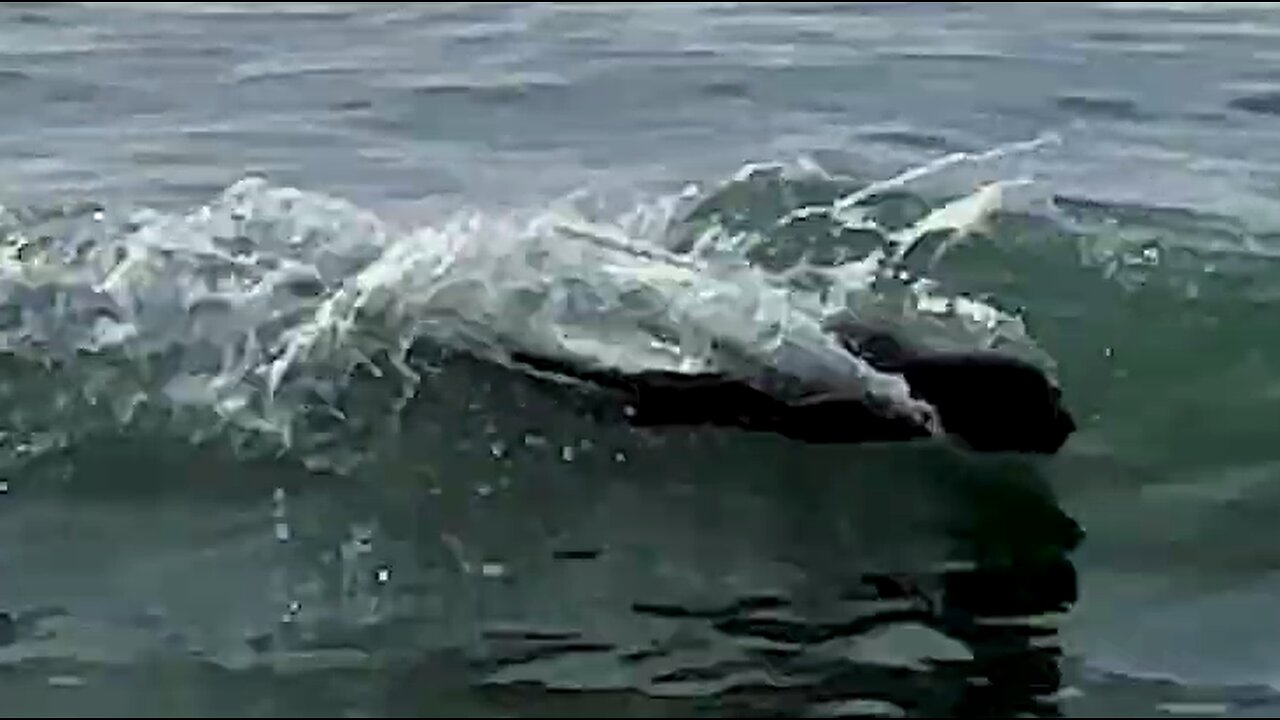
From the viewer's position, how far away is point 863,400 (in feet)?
22.5

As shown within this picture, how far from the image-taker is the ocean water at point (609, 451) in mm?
5734

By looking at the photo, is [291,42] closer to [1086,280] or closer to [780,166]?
[780,166]

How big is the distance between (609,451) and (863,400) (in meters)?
0.82

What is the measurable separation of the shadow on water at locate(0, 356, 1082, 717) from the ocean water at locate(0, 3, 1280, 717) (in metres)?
0.01

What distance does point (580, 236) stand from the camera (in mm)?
7738

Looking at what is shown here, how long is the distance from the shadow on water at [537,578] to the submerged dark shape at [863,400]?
0.09 meters

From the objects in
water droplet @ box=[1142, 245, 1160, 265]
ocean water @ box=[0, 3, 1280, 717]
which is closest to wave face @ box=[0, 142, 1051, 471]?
ocean water @ box=[0, 3, 1280, 717]

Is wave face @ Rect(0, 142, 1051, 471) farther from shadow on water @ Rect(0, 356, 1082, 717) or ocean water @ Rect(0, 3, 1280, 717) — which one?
shadow on water @ Rect(0, 356, 1082, 717)

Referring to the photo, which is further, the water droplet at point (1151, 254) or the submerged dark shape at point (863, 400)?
the water droplet at point (1151, 254)

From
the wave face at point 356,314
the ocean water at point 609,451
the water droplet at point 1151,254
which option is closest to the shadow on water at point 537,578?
the ocean water at point 609,451

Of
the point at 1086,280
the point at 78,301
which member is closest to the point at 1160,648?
the point at 1086,280

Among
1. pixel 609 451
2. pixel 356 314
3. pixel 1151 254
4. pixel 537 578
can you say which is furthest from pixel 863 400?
pixel 1151 254

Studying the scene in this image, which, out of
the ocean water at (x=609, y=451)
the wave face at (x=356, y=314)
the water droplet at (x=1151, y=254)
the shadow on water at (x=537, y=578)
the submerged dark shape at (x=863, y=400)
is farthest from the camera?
the water droplet at (x=1151, y=254)

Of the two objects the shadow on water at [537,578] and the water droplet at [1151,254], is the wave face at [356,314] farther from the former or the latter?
the water droplet at [1151,254]
